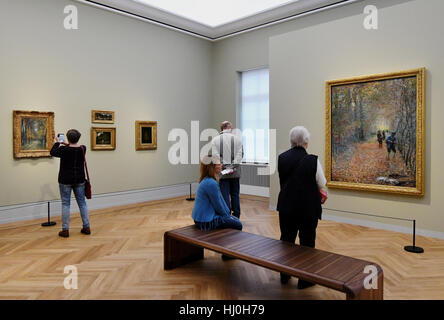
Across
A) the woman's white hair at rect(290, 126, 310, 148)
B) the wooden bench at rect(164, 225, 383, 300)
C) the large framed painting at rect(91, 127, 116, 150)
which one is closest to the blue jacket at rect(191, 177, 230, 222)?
the wooden bench at rect(164, 225, 383, 300)

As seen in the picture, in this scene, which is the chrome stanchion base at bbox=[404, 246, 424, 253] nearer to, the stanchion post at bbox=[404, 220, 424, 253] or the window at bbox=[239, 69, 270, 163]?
the stanchion post at bbox=[404, 220, 424, 253]

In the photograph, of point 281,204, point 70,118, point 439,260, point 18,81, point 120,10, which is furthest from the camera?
point 120,10

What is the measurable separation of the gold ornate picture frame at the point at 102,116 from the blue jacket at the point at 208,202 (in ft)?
16.4

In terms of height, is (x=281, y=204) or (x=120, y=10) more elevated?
(x=120, y=10)

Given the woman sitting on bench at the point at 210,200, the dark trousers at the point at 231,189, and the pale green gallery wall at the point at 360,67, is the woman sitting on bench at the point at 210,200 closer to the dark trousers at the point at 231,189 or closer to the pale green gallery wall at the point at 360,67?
the dark trousers at the point at 231,189

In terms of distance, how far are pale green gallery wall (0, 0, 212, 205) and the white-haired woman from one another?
592cm

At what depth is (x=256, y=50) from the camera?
1011 centimetres

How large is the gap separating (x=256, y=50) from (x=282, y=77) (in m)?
2.75

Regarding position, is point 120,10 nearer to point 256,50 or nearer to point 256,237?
point 256,50

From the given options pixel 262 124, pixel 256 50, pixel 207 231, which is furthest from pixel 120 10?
pixel 207 231

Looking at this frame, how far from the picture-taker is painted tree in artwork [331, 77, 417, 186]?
602 cm

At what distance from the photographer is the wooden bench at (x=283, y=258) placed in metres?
2.79

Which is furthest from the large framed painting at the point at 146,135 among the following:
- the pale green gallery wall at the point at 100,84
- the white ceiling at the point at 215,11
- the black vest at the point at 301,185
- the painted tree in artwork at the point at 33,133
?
the black vest at the point at 301,185

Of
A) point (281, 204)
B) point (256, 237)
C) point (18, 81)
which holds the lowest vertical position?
point (256, 237)
